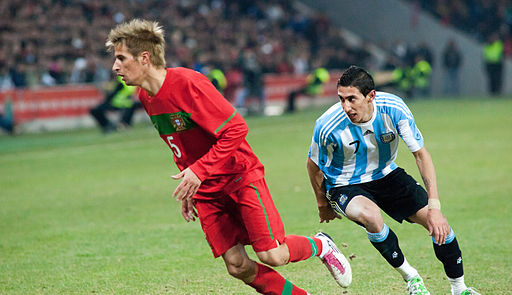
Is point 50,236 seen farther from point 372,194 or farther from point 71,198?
point 372,194

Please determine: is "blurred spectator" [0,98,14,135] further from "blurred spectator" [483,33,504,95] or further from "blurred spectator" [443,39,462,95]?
"blurred spectator" [443,39,462,95]

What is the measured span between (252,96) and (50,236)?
57.9 feet

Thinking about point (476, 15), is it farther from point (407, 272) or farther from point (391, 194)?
point (407, 272)

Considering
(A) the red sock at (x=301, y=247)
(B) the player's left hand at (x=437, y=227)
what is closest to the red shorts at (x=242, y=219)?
(A) the red sock at (x=301, y=247)

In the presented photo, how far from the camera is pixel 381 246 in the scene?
208 inches

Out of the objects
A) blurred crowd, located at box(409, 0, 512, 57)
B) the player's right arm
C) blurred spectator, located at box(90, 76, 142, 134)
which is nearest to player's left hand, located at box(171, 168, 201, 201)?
the player's right arm

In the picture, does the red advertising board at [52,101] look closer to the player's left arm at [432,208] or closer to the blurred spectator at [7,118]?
the blurred spectator at [7,118]

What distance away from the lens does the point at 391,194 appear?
549 centimetres

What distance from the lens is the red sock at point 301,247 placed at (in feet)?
16.3

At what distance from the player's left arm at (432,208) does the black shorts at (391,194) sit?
0.35m

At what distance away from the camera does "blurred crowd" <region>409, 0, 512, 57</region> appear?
3534cm

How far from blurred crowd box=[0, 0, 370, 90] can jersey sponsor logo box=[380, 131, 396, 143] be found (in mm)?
15991

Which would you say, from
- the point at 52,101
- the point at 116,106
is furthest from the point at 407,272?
the point at 52,101

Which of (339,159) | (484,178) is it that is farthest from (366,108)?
(484,178)
